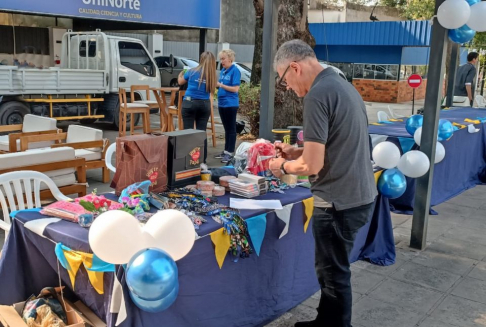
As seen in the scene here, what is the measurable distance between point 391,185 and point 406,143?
1.48 meters

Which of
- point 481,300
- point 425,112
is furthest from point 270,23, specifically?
point 481,300

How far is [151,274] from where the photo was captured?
6.09ft

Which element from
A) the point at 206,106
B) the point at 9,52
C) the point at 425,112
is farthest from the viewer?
the point at 9,52

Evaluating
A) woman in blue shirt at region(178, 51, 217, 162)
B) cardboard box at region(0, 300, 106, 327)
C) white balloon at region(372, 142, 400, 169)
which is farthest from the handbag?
woman in blue shirt at region(178, 51, 217, 162)

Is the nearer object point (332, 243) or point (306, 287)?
point (332, 243)

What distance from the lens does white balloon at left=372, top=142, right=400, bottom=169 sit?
4.12m

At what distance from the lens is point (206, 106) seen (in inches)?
272

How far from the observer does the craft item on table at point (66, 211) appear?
2.48 m

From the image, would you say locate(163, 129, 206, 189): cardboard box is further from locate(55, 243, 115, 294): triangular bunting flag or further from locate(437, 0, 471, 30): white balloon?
locate(437, 0, 471, 30): white balloon

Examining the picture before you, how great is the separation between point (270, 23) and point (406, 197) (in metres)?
2.59

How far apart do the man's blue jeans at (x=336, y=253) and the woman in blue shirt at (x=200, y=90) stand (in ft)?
14.7

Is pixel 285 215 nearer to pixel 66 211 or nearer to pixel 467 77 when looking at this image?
pixel 66 211

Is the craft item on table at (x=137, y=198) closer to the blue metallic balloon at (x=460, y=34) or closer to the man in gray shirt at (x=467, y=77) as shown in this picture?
the blue metallic balloon at (x=460, y=34)

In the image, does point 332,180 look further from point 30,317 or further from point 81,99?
point 81,99
